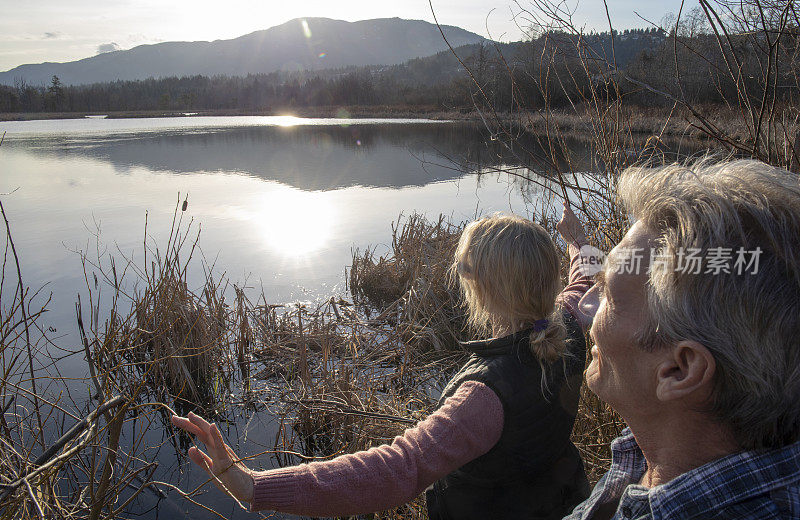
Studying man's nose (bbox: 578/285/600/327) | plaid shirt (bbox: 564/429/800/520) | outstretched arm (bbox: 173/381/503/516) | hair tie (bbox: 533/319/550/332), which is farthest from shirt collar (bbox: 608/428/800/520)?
man's nose (bbox: 578/285/600/327)

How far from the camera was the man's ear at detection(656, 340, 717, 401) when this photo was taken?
755mm

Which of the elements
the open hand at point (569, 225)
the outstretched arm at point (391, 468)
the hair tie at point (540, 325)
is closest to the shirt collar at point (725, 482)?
the outstretched arm at point (391, 468)

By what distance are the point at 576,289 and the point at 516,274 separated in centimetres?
57

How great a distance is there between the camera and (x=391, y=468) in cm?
119

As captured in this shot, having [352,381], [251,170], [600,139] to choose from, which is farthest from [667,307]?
[251,170]

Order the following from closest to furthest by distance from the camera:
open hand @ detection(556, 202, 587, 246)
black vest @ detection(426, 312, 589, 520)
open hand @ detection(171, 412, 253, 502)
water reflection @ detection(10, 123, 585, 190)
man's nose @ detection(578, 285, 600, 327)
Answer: open hand @ detection(171, 412, 253, 502)
black vest @ detection(426, 312, 589, 520)
man's nose @ detection(578, 285, 600, 327)
open hand @ detection(556, 202, 587, 246)
water reflection @ detection(10, 123, 585, 190)

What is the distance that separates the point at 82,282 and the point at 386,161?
33.1ft

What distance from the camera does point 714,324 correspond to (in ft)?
2.43

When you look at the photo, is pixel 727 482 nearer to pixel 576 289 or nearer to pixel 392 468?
pixel 392 468

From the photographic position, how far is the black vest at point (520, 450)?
4.41ft

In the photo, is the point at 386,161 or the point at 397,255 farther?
the point at 386,161

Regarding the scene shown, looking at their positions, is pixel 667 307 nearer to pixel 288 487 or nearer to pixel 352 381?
pixel 288 487

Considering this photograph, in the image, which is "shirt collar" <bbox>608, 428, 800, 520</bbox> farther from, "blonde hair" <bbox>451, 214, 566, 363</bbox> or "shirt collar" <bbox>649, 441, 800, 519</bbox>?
"blonde hair" <bbox>451, 214, 566, 363</bbox>

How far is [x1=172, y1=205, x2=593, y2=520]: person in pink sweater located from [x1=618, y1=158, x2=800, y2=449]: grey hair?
60 centimetres
